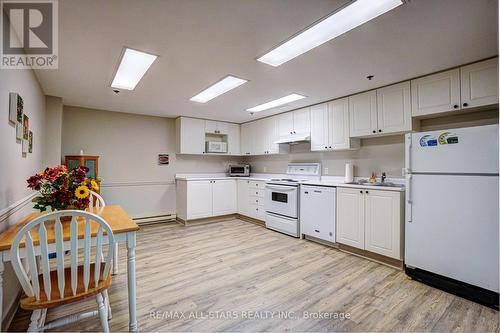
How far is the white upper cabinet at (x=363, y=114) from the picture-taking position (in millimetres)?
3178

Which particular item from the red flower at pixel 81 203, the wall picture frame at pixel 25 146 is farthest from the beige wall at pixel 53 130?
the red flower at pixel 81 203

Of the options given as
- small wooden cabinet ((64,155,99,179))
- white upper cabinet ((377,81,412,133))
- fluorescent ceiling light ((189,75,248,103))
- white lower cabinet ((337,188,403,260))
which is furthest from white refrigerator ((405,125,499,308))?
small wooden cabinet ((64,155,99,179))

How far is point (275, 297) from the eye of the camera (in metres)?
2.12

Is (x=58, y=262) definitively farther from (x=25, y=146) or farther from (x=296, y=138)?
(x=296, y=138)

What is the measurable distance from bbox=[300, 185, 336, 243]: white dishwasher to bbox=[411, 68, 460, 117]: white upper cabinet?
1.46m

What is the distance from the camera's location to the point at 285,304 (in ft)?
6.59

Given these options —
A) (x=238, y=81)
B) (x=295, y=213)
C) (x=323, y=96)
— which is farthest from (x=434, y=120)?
(x=238, y=81)

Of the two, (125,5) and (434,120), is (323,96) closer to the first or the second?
(434,120)

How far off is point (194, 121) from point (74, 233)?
3.98 m

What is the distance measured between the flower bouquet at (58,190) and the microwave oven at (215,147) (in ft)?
11.5

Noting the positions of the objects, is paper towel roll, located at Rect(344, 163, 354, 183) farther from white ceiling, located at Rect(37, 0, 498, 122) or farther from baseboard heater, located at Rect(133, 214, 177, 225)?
baseboard heater, located at Rect(133, 214, 177, 225)

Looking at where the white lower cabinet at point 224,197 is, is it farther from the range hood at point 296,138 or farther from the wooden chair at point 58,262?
the wooden chair at point 58,262

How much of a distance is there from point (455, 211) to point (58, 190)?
11.2 ft

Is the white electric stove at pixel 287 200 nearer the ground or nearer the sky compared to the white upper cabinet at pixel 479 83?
nearer the ground
